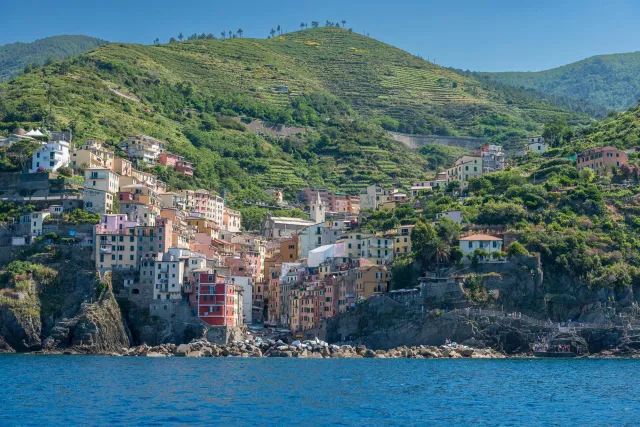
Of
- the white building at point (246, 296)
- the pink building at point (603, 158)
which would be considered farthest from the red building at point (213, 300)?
the pink building at point (603, 158)

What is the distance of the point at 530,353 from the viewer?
90.1m

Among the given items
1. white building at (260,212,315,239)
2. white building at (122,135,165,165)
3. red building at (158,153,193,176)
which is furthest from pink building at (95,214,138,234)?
red building at (158,153,193,176)

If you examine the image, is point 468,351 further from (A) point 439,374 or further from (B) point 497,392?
(B) point 497,392

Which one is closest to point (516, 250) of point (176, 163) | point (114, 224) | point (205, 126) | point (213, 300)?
point (213, 300)

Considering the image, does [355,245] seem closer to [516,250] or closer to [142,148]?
[516,250]

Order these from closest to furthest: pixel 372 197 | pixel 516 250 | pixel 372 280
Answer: pixel 516 250 → pixel 372 280 → pixel 372 197

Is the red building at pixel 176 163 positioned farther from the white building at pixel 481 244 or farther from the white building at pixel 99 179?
the white building at pixel 481 244

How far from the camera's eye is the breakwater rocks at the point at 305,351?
88.9 meters

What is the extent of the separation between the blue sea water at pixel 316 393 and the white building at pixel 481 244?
16.8 meters

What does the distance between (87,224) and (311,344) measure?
2528 cm

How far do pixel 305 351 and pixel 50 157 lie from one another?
38.5 m

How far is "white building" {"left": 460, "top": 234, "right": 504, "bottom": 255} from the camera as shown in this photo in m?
96.9

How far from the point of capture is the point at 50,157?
11131 cm

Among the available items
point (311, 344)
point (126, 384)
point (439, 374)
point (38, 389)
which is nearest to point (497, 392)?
point (439, 374)
